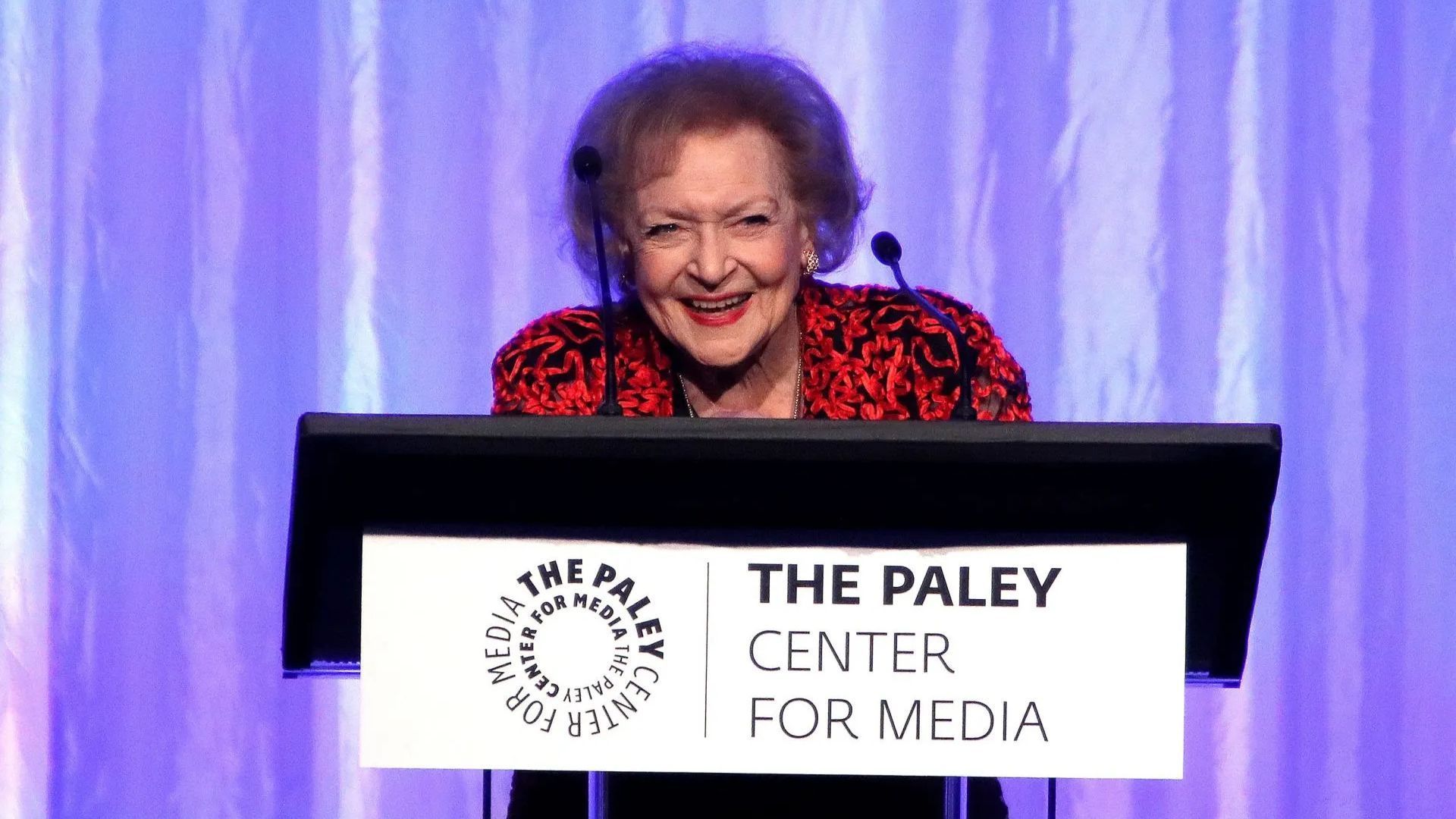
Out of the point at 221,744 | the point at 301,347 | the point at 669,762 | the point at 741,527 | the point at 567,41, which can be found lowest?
the point at 221,744

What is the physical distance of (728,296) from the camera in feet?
5.70

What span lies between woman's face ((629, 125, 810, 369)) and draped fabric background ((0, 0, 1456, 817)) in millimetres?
818

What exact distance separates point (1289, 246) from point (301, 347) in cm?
156

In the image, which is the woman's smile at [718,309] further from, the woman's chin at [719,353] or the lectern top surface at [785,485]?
the lectern top surface at [785,485]

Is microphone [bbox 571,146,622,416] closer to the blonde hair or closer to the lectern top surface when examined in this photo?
the lectern top surface

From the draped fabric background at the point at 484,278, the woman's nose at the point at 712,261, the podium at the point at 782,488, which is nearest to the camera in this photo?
the podium at the point at 782,488

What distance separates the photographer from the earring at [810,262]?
6.17 ft

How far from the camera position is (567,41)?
2551 millimetres

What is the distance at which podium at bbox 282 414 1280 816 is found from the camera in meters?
1.06

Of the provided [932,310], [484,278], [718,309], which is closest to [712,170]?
[718,309]

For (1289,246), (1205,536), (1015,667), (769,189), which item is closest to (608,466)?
(1015,667)

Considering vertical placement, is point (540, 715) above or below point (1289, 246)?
below

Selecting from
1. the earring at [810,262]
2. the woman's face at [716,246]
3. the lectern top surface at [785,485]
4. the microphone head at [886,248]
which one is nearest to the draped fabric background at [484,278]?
the earring at [810,262]

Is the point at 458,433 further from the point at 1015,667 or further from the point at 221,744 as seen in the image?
the point at 221,744
